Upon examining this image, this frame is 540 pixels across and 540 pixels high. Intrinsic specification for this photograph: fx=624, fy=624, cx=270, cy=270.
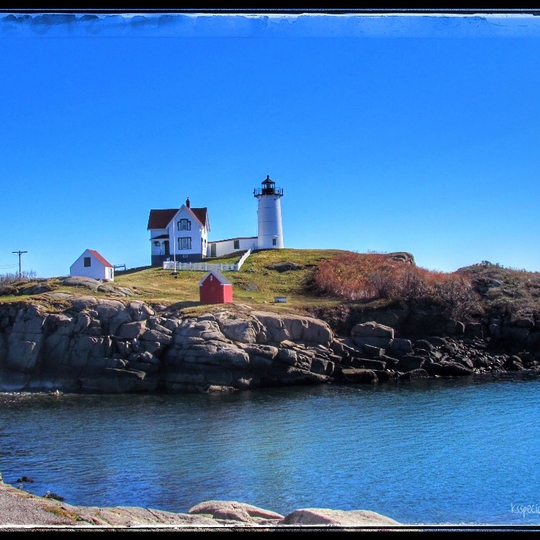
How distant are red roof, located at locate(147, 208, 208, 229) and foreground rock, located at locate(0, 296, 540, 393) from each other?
15444 mm

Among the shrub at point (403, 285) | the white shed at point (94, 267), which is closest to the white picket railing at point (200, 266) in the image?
the white shed at point (94, 267)

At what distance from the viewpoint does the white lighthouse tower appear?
195 feet

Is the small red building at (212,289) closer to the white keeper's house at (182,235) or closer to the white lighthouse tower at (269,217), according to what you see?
the white keeper's house at (182,235)

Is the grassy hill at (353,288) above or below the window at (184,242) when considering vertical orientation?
below

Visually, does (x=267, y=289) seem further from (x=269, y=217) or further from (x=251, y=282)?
(x=269, y=217)

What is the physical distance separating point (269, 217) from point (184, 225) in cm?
1060

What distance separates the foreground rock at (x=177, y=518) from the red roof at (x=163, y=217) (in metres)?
42.3

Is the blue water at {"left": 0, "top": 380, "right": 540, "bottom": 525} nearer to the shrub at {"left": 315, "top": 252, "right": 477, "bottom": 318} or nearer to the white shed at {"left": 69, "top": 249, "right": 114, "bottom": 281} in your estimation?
the shrub at {"left": 315, "top": 252, "right": 477, "bottom": 318}

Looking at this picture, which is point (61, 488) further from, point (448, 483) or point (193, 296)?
point (193, 296)

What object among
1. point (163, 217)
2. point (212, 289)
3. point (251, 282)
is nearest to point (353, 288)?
point (251, 282)

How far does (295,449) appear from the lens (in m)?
20.7

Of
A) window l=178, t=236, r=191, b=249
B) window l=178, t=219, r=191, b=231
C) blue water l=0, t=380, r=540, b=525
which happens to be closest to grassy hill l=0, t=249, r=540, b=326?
window l=178, t=236, r=191, b=249

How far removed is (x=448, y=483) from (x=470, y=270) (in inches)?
1299

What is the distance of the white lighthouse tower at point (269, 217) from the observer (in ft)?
195
